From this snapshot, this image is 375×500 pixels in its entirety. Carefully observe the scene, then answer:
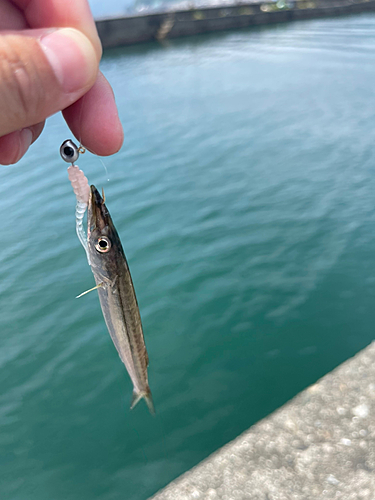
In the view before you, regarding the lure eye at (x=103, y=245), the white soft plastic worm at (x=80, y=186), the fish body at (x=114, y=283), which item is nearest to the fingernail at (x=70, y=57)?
the white soft plastic worm at (x=80, y=186)

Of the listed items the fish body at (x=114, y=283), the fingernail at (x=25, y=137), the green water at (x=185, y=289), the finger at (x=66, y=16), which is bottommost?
→ the green water at (x=185, y=289)

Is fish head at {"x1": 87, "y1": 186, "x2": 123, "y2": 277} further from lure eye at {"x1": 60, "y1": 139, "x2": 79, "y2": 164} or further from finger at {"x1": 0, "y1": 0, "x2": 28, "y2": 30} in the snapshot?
finger at {"x1": 0, "y1": 0, "x2": 28, "y2": 30}

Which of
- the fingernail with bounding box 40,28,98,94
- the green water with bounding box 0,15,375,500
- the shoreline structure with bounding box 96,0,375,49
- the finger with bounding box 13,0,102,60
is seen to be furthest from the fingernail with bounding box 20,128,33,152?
the shoreline structure with bounding box 96,0,375,49

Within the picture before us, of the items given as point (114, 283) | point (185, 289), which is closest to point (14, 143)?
point (114, 283)

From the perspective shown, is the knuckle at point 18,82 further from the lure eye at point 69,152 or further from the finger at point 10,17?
the finger at point 10,17

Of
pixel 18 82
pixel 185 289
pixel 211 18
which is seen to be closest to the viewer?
pixel 18 82

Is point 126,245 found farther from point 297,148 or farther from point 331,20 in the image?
point 331,20

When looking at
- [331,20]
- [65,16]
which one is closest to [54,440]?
[65,16]

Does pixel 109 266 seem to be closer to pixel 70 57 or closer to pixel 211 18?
pixel 70 57
